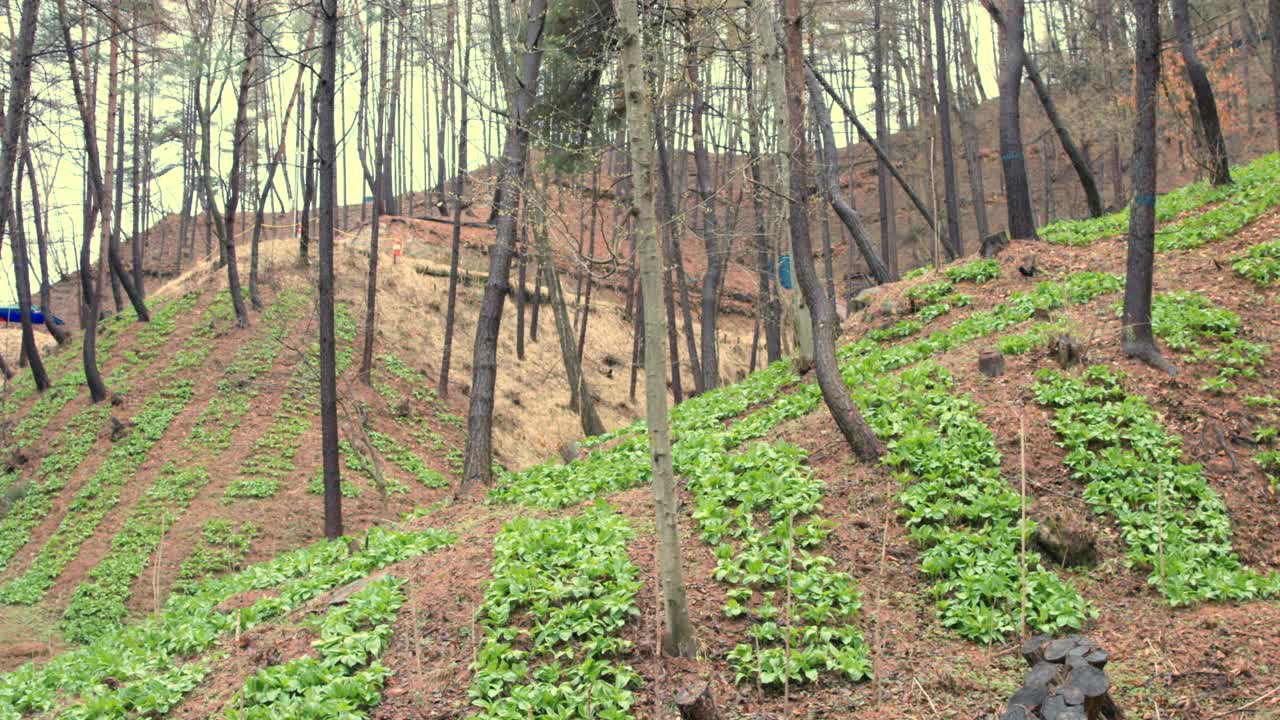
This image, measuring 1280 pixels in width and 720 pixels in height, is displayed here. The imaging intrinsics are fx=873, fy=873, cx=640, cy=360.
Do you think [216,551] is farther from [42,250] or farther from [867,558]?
[42,250]

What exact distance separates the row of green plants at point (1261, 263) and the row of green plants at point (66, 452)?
60.5 feet

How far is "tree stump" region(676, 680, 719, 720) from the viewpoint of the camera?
15.2ft

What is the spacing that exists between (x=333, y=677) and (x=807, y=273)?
18.7 feet

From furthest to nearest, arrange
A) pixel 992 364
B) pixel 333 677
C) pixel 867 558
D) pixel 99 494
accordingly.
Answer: pixel 99 494 < pixel 992 364 < pixel 867 558 < pixel 333 677

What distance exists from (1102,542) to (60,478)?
17.6 m

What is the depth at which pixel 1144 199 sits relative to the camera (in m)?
8.63

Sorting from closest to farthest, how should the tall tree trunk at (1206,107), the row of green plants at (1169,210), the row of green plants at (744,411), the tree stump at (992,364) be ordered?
1. the tree stump at (992,364)
2. the row of green plants at (744,411)
3. the row of green plants at (1169,210)
4. the tall tree trunk at (1206,107)

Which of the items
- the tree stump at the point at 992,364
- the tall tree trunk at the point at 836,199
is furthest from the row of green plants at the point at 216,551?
the tree stump at the point at 992,364

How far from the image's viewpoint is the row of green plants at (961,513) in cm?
617

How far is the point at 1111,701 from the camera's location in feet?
15.8

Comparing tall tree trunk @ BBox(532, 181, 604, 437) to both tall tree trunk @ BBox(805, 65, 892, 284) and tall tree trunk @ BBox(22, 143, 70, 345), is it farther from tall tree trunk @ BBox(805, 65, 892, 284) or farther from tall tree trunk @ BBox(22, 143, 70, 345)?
tall tree trunk @ BBox(22, 143, 70, 345)

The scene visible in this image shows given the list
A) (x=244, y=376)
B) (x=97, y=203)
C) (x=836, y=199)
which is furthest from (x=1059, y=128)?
(x=97, y=203)

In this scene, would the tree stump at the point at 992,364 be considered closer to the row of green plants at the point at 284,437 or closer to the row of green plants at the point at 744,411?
the row of green plants at the point at 744,411

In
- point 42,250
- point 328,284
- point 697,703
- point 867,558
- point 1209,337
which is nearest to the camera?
point 697,703
